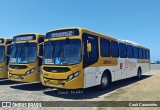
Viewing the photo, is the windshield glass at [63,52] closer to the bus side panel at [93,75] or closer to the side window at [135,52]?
the bus side panel at [93,75]

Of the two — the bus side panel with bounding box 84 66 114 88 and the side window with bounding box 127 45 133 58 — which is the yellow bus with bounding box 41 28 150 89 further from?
the side window with bounding box 127 45 133 58

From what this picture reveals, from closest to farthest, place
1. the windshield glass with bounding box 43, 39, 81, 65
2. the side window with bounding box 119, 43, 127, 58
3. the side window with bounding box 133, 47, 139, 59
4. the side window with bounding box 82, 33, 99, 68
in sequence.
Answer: the windshield glass with bounding box 43, 39, 81, 65 < the side window with bounding box 82, 33, 99, 68 < the side window with bounding box 119, 43, 127, 58 < the side window with bounding box 133, 47, 139, 59

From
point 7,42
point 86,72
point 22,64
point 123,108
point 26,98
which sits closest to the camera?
point 123,108

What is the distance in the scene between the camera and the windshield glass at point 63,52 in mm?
10383

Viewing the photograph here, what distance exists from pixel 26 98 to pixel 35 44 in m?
4.15

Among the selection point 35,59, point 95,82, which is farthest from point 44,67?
point 95,82

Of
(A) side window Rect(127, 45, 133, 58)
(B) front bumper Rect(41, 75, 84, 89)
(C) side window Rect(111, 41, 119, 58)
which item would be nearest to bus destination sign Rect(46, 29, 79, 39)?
(B) front bumper Rect(41, 75, 84, 89)

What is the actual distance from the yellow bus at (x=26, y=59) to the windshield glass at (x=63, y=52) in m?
1.70

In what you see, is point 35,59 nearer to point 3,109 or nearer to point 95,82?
point 95,82

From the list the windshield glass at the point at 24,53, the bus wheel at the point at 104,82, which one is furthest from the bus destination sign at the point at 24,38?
the bus wheel at the point at 104,82

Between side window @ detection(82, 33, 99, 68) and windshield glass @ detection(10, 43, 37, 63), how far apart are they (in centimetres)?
356

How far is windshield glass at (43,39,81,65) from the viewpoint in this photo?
10383 millimetres

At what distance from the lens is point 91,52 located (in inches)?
442

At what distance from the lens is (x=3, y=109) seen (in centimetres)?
796
